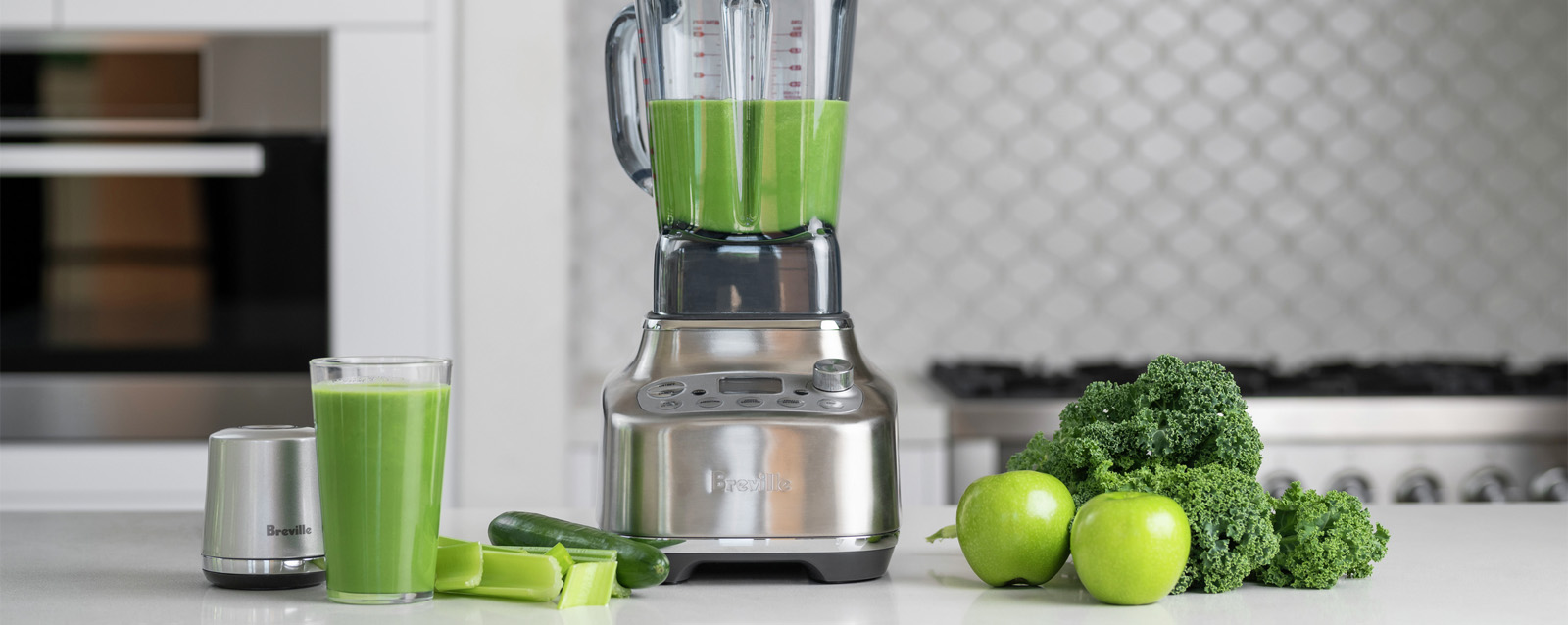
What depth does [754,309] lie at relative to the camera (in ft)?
3.35

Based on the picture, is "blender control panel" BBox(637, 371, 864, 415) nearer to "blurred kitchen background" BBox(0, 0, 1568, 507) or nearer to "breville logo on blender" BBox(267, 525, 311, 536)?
"breville logo on blender" BBox(267, 525, 311, 536)

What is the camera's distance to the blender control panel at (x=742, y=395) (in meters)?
0.94

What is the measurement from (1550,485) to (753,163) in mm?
1564

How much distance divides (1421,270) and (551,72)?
5.61 feet

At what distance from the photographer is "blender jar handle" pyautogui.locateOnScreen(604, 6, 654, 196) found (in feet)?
3.58

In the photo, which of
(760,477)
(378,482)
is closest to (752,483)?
(760,477)

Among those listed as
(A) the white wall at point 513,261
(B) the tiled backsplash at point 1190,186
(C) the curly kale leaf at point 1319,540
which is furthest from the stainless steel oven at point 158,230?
(C) the curly kale leaf at point 1319,540

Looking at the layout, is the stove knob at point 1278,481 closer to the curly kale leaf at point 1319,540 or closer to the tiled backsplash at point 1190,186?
the tiled backsplash at point 1190,186

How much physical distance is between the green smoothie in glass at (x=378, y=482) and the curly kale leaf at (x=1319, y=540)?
56 centimetres

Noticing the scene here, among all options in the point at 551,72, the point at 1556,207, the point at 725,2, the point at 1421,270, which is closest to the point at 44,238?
the point at 551,72

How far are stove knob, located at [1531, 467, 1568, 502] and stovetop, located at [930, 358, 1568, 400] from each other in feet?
0.40

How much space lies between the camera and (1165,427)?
917 millimetres

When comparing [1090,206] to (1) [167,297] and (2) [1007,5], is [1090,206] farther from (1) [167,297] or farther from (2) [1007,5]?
(1) [167,297]

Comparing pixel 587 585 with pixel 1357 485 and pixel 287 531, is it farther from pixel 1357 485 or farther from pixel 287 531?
pixel 1357 485
